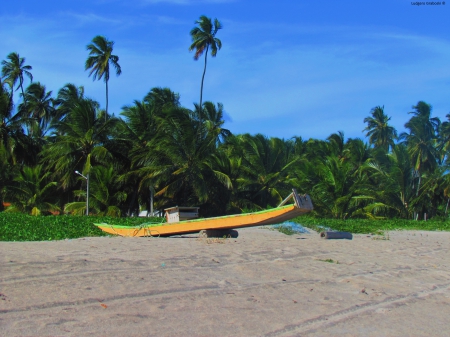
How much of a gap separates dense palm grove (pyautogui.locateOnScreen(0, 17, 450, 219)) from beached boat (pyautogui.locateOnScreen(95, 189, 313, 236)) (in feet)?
43.8

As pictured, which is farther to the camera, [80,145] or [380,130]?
[380,130]

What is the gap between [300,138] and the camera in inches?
1660

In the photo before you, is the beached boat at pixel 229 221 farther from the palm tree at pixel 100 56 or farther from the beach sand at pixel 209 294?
the palm tree at pixel 100 56

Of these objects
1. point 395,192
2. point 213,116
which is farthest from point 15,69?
point 395,192

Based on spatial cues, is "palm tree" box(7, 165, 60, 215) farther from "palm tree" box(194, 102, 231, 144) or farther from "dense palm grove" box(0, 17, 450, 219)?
"palm tree" box(194, 102, 231, 144)

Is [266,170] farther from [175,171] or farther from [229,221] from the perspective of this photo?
[229,221]

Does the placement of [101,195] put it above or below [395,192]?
below

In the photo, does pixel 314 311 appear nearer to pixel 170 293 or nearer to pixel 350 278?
pixel 170 293

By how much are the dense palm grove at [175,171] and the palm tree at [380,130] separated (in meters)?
19.6

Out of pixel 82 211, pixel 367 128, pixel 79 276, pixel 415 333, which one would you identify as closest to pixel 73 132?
pixel 82 211

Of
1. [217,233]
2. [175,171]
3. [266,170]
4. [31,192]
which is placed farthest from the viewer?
[266,170]

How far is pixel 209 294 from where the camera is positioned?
245 inches

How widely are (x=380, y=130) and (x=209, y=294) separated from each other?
5162 centimetres

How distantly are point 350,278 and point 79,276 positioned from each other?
13.9ft
